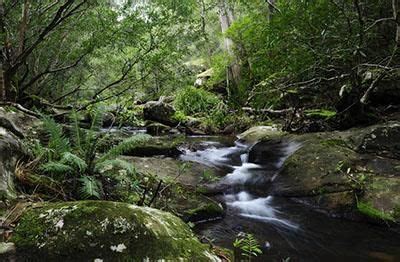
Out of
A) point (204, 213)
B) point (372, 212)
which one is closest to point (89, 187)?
point (204, 213)

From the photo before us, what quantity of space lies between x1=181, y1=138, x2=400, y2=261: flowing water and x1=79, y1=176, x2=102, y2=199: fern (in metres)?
1.42

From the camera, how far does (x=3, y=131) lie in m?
3.31

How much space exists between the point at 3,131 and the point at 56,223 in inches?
63.2

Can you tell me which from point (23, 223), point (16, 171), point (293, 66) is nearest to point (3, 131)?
point (16, 171)

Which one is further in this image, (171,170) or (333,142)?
(333,142)

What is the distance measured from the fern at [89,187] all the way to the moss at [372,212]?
3.28 m

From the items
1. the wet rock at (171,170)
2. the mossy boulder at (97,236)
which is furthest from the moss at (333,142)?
the mossy boulder at (97,236)

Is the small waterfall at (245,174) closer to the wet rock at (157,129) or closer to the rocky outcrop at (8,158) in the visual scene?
the wet rock at (157,129)

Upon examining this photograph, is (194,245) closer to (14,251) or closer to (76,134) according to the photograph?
(14,251)

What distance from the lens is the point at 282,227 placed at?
472cm

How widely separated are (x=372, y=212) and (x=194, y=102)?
9.99 metres

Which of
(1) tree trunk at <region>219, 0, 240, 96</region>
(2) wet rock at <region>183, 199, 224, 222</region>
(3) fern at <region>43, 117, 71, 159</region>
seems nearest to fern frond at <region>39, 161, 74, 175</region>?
(3) fern at <region>43, 117, 71, 159</region>

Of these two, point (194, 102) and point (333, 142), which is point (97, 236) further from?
point (194, 102)

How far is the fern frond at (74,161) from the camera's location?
3215 mm
